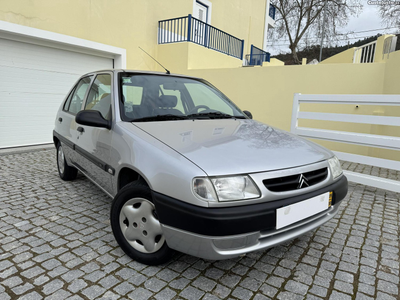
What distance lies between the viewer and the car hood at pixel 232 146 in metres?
1.90

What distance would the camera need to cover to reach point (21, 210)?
333 cm

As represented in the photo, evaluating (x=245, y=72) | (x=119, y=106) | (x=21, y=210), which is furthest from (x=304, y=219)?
(x=245, y=72)

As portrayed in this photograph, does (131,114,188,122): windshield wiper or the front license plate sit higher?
(131,114,188,122): windshield wiper

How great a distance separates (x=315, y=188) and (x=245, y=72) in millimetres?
6750

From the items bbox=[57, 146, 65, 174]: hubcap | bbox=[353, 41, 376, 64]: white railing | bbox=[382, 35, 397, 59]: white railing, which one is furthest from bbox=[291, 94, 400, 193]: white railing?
bbox=[57, 146, 65, 174]: hubcap

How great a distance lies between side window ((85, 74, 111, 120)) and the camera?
9.50 ft

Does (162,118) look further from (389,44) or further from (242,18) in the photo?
(242,18)

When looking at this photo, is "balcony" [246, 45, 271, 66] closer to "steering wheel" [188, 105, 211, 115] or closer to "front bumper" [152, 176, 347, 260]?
"steering wheel" [188, 105, 211, 115]

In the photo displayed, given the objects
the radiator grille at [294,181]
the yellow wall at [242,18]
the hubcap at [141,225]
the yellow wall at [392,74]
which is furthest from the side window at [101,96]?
the yellow wall at [242,18]

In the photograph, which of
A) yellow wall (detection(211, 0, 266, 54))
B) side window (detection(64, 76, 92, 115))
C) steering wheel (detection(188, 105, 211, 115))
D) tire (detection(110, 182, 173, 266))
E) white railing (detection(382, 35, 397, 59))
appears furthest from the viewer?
yellow wall (detection(211, 0, 266, 54))

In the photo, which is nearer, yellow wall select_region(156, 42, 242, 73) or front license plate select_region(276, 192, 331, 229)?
front license plate select_region(276, 192, 331, 229)

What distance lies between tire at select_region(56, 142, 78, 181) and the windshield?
80.7 inches

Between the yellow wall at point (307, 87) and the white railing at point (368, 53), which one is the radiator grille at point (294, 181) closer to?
the yellow wall at point (307, 87)

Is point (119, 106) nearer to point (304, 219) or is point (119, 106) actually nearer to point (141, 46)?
point (304, 219)
